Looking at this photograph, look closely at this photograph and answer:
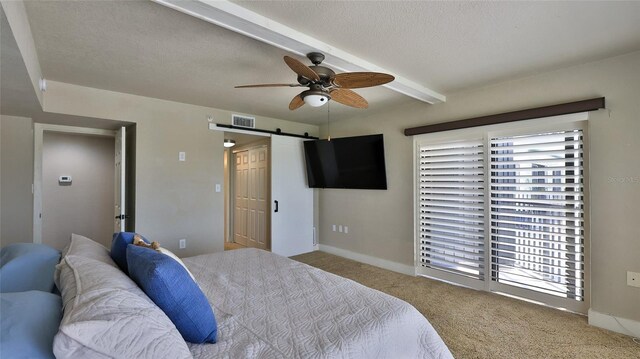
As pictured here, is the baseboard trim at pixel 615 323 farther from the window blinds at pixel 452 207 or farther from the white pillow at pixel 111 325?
the white pillow at pixel 111 325

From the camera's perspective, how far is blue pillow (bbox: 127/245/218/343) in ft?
3.91

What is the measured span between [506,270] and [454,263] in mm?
567

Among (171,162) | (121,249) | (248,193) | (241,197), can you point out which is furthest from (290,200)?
(121,249)

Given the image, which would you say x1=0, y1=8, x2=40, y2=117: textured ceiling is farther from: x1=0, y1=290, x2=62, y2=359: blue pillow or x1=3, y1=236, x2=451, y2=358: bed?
x1=0, y1=290, x2=62, y2=359: blue pillow

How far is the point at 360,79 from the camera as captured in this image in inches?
85.7

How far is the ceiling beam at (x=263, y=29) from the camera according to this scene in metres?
1.71

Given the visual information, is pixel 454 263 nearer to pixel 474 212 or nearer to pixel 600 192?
pixel 474 212

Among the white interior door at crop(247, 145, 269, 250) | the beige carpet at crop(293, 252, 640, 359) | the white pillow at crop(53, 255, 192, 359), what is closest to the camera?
the white pillow at crop(53, 255, 192, 359)

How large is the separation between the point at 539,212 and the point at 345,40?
2.59 metres

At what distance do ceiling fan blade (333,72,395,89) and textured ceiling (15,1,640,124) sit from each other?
308 millimetres

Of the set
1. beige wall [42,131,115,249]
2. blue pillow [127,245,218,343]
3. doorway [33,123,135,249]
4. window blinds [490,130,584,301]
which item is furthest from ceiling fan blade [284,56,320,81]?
beige wall [42,131,115,249]

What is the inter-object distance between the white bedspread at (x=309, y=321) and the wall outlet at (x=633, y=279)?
7.16 feet

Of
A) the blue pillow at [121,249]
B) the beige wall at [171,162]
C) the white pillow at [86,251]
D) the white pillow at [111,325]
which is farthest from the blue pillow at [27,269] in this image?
the beige wall at [171,162]

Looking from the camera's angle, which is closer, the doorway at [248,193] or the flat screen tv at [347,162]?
the flat screen tv at [347,162]
